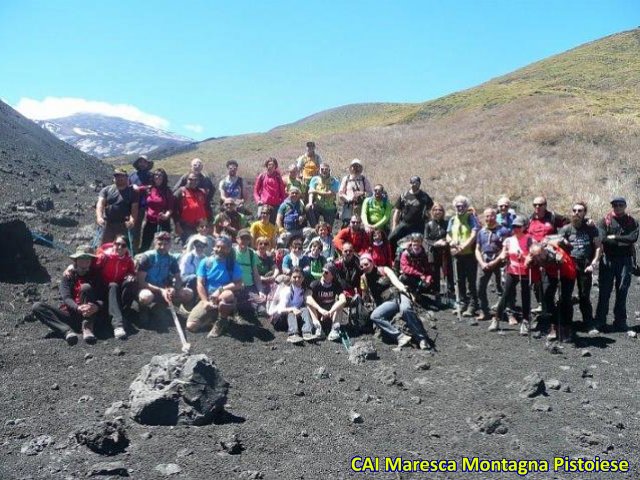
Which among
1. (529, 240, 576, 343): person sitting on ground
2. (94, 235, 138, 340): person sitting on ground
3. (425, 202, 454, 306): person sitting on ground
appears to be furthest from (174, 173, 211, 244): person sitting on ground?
(529, 240, 576, 343): person sitting on ground

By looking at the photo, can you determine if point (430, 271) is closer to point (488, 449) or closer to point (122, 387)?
point (488, 449)

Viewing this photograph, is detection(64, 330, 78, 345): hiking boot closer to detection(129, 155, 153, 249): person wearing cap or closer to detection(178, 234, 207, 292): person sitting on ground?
detection(178, 234, 207, 292): person sitting on ground

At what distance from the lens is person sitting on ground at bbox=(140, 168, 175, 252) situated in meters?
9.85

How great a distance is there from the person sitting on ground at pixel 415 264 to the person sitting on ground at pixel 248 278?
2.41m

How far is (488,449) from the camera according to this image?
5.20 metres

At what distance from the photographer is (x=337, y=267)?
29.1 ft

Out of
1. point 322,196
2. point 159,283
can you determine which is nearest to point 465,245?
point 322,196

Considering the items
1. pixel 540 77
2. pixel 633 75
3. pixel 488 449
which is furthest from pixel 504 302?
pixel 540 77

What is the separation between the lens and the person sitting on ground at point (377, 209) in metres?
10.2

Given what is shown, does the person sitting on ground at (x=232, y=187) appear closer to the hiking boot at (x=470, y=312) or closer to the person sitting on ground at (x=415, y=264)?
the person sitting on ground at (x=415, y=264)

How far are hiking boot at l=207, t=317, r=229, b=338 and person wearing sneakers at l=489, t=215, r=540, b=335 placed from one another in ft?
13.5

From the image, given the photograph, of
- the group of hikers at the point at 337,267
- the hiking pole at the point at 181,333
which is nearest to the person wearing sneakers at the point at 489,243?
the group of hikers at the point at 337,267

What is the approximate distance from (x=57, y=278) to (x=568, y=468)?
9.76 meters

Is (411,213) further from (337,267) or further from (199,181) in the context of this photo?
(199,181)
